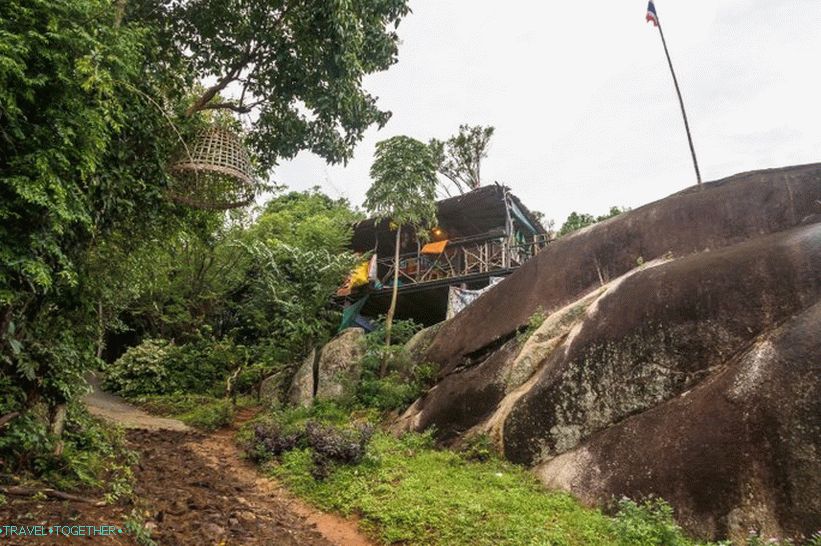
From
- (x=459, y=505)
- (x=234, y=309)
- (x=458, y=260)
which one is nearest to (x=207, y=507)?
(x=459, y=505)

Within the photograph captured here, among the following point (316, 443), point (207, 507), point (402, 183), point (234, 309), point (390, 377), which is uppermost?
point (402, 183)

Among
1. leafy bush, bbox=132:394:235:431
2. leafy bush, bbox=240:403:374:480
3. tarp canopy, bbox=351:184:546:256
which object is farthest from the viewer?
tarp canopy, bbox=351:184:546:256

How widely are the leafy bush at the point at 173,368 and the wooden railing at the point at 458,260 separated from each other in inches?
257

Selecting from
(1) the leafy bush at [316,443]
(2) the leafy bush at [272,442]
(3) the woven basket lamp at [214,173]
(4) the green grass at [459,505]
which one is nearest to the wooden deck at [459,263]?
(1) the leafy bush at [316,443]

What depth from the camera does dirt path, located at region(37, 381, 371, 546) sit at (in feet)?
14.0

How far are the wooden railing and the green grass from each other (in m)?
9.87

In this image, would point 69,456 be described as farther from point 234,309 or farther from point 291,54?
point 234,309

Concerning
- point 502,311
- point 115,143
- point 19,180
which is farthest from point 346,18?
point 502,311

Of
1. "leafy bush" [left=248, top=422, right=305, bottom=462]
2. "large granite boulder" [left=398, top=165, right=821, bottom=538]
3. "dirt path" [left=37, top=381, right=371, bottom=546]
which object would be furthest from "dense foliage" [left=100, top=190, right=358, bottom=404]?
"large granite boulder" [left=398, top=165, right=821, bottom=538]

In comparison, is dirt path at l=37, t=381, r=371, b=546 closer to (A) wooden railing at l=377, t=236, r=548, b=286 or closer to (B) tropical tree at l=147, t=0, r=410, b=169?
(B) tropical tree at l=147, t=0, r=410, b=169

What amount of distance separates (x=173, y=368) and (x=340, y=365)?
6.95 m

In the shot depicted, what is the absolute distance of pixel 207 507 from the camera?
537 centimetres

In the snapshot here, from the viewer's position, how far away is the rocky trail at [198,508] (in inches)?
154

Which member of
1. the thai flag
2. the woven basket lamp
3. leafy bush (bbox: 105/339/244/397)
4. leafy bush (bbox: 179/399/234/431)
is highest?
the thai flag
